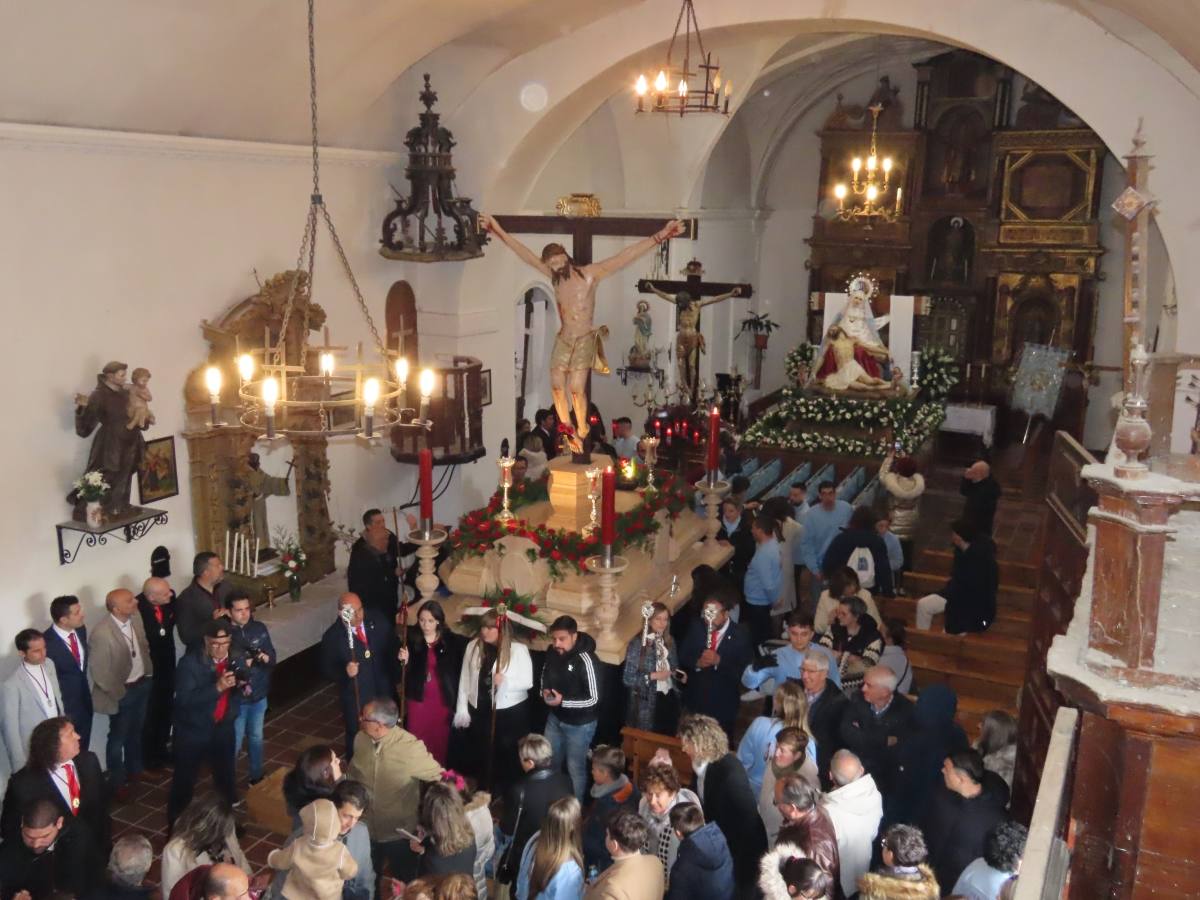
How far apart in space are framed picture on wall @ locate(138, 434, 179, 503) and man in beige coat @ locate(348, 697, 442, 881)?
11.4ft

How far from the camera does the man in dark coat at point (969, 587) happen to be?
8.57 meters

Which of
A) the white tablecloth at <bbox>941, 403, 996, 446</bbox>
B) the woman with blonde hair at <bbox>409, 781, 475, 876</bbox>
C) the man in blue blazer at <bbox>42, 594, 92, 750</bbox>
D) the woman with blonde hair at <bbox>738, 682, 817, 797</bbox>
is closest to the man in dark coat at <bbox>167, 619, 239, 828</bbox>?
the man in blue blazer at <bbox>42, 594, 92, 750</bbox>

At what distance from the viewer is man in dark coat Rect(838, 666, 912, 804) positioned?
20.2 ft

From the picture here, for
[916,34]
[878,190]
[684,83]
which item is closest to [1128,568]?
[684,83]

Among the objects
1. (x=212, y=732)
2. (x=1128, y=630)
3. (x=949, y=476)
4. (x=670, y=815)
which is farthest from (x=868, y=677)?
(x=949, y=476)

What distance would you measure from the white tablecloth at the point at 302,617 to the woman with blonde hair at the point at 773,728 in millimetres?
4525

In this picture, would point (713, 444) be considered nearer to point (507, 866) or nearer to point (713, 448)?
point (713, 448)

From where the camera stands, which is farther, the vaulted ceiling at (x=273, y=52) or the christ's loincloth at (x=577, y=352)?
the christ's loincloth at (x=577, y=352)

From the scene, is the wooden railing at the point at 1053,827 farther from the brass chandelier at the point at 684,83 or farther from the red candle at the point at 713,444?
the brass chandelier at the point at 684,83

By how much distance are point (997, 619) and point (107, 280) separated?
24.6ft

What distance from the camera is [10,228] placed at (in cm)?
728

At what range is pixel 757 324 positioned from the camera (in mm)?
20672

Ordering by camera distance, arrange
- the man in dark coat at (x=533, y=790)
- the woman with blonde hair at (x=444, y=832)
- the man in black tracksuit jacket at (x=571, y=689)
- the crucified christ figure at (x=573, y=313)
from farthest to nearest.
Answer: the crucified christ figure at (x=573, y=313) < the man in black tracksuit jacket at (x=571, y=689) < the man in dark coat at (x=533, y=790) < the woman with blonde hair at (x=444, y=832)

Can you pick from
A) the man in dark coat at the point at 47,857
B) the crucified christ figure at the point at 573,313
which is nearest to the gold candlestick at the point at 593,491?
the crucified christ figure at the point at 573,313
